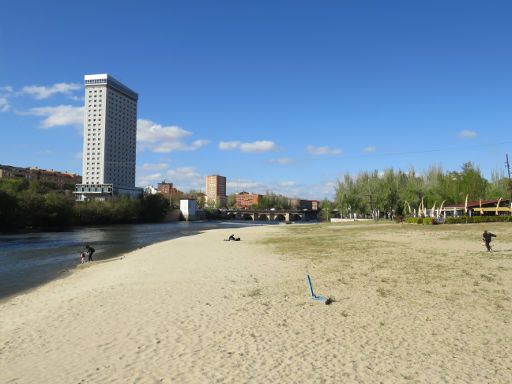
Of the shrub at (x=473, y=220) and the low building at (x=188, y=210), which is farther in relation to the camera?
the low building at (x=188, y=210)

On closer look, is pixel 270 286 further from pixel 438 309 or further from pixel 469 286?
pixel 469 286

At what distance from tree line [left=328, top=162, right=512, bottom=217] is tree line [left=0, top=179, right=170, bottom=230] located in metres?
74.7

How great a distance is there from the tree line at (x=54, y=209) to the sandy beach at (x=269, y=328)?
77.2 m

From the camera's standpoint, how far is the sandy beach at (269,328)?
24.5 feet

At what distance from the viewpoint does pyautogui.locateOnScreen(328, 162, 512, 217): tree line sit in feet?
293

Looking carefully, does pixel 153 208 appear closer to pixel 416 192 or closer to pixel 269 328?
pixel 416 192

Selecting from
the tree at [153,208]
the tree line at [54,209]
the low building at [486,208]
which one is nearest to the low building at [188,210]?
the tree at [153,208]

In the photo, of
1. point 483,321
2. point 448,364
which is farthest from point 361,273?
point 448,364

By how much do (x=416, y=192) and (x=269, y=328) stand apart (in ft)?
284

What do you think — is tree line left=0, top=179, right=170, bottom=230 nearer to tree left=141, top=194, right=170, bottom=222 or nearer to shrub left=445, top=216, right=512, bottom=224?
tree left=141, top=194, right=170, bottom=222

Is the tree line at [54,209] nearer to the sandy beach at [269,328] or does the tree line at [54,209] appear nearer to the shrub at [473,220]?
the sandy beach at [269,328]

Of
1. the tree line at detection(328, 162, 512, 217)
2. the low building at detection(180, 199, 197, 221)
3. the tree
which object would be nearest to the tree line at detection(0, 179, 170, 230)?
the tree

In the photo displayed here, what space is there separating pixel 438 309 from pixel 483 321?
1.40 m

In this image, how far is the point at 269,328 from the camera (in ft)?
33.1
